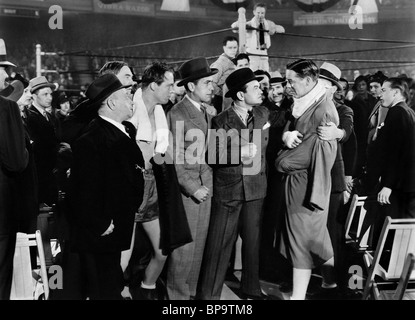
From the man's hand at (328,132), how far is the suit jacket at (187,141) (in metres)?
0.67

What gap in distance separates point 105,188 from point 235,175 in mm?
804

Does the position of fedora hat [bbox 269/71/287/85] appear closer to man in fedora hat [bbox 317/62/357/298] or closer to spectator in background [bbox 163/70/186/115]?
man in fedora hat [bbox 317/62/357/298]

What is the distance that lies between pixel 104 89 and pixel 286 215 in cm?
129

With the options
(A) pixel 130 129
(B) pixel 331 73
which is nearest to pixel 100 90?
(A) pixel 130 129

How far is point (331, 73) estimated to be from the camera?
11.1 ft

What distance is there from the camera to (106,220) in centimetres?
277

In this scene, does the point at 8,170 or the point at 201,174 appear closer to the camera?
the point at 8,170

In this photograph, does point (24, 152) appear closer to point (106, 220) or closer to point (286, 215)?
point (106, 220)

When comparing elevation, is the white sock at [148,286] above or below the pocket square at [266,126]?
below

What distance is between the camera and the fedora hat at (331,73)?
3375mm

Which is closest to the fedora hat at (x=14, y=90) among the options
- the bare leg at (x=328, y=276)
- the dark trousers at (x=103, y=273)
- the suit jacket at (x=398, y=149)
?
the dark trousers at (x=103, y=273)

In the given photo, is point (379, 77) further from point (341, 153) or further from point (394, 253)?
point (394, 253)

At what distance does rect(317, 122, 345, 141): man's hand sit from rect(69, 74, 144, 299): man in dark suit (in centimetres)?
108

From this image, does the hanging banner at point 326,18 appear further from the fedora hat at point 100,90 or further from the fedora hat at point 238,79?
the fedora hat at point 100,90
